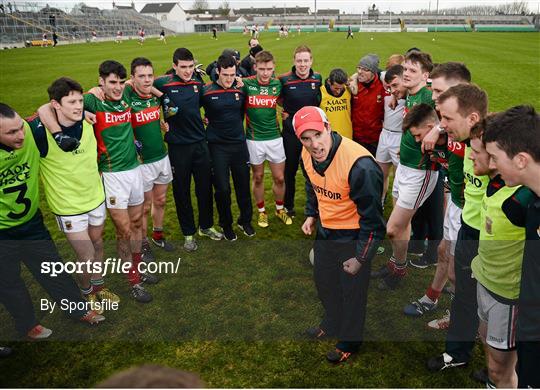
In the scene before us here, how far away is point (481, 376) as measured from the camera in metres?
3.48

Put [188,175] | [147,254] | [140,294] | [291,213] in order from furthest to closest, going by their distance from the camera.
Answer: [291,213], [188,175], [147,254], [140,294]

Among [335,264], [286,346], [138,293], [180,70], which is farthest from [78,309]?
[180,70]

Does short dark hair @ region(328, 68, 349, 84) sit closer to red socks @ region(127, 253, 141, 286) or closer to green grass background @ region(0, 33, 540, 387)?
green grass background @ region(0, 33, 540, 387)

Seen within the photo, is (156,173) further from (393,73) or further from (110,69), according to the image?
(393,73)

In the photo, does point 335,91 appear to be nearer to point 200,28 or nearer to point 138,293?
point 138,293

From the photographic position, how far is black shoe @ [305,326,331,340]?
13.2 ft

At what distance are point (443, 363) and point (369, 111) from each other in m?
3.71

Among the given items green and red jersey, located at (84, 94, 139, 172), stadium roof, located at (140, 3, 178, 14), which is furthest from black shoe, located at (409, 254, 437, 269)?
stadium roof, located at (140, 3, 178, 14)

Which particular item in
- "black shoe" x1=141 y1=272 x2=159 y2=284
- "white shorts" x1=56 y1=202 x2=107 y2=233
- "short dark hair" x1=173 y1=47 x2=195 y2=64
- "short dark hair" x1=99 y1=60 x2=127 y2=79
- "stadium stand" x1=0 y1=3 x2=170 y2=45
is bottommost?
"black shoe" x1=141 y1=272 x2=159 y2=284

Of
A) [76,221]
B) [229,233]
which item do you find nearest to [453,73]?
[229,233]

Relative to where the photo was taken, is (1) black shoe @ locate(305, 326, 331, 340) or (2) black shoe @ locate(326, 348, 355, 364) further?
(1) black shoe @ locate(305, 326, 331, 340)

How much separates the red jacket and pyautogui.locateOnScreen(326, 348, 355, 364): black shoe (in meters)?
3.54

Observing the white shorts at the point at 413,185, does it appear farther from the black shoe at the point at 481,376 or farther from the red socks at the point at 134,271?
the red socks at the point at 134,271

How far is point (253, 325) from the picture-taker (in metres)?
4.26
